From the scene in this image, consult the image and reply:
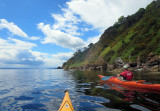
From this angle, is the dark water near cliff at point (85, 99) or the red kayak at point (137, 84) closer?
the dark water near cliff at point (85, 99)

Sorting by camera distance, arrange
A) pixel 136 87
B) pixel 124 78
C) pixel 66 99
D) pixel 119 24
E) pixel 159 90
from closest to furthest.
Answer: pixel 66 99 < pixel 159 90 < pixel 136 87 < pixel 124 78 < pixel 119 24

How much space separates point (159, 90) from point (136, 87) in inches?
74.7

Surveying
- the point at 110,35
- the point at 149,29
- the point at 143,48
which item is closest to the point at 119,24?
the point at 110,35

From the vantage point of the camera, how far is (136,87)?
10234 mm

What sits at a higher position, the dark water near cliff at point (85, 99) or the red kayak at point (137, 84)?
the red kayak at point (137, 84)

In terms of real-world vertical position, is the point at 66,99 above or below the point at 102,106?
above

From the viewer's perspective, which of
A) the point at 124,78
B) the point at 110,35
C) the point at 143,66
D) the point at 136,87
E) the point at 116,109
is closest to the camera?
the point at 116,109

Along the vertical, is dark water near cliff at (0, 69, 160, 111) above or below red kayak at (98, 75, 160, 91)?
below

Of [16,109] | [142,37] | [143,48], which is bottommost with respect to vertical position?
[16,109]

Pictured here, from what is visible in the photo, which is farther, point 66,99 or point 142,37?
point 142,37

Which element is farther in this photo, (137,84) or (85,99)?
(137,84)

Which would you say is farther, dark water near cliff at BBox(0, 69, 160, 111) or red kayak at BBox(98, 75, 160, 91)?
red kayak at BBox(98, 75, 160, 91)

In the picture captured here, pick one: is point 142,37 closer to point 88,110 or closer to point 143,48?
point 143,48

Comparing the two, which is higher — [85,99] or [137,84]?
[137,84]
